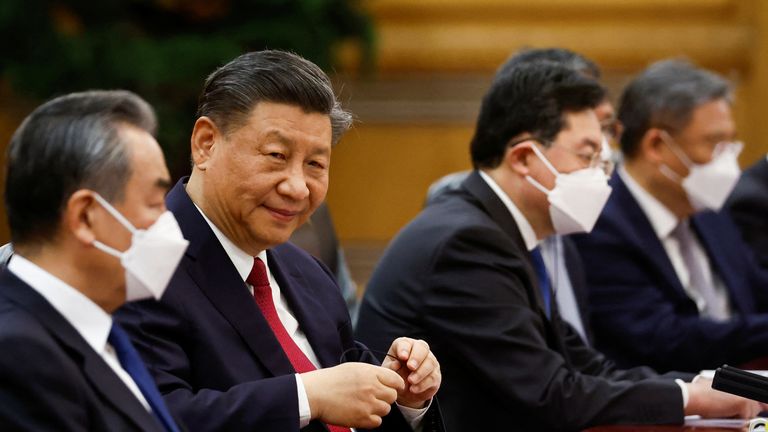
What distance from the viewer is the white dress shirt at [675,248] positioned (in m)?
3.79

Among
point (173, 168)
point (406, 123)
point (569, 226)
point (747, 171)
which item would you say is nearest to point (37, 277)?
point (569, 226)

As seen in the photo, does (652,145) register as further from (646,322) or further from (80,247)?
(80,247)

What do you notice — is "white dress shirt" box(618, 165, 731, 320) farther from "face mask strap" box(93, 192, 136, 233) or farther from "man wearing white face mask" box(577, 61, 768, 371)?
"face mask strap" box(93, 192, 136, 233)

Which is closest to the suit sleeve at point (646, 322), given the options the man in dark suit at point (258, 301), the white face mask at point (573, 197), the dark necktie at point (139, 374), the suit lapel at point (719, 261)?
the suit lapel at point (719, 261)

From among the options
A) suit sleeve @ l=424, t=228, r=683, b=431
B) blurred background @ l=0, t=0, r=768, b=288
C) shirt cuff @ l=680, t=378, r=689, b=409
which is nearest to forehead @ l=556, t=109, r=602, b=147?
suit sleeve @ l=424, t=228, r=683, b=431

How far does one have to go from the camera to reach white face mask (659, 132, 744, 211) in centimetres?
379

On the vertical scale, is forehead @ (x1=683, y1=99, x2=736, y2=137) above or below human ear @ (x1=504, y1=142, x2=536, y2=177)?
below

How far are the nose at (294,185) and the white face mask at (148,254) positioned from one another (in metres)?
0.44

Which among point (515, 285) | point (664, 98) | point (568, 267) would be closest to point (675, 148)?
point (664, 98)

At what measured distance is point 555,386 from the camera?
2.66 metres

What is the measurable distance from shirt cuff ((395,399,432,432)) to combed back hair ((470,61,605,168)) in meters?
0.86

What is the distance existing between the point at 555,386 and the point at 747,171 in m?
1.86

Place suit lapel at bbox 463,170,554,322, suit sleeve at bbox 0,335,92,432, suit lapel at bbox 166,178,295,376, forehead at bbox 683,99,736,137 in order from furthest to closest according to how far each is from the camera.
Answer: forehead at bbox 683,99,736,137 → suit lapel at bbox 463,170,554,322 → suit lapel at bbox 166,178,295,376 → suit sleeve at bbox 0,335,92,432

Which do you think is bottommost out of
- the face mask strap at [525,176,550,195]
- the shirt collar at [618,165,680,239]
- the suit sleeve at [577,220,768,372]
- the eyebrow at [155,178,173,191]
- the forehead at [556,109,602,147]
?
the suit sleeve at [577,220,768,372]
